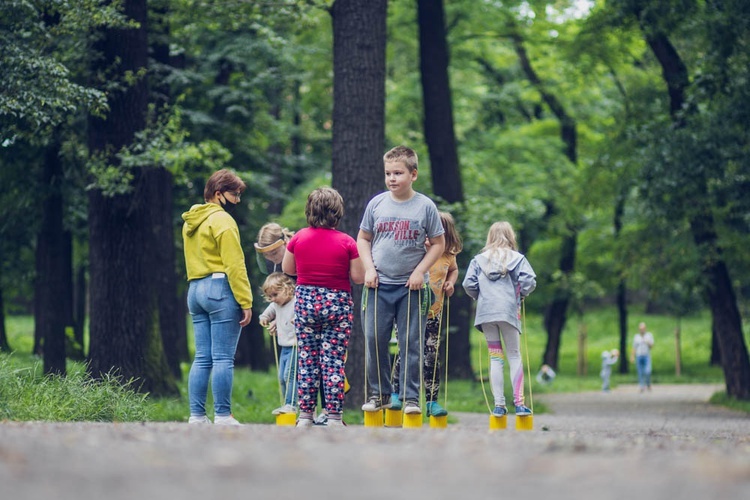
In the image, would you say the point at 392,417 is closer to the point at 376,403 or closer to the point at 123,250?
the point at 376,403

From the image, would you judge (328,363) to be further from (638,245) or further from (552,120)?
(552,120)

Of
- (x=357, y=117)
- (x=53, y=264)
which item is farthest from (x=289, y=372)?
(x=53, y=264)

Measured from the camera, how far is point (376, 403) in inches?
340

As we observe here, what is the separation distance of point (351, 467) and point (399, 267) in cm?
429

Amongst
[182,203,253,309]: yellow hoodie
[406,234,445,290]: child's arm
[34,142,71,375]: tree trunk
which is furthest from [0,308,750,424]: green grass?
[182,203,253,309]: yellow hoodie

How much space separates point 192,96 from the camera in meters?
22.7

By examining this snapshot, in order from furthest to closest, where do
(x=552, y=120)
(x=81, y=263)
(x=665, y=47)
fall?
1. (x=552, y=120)
2. (x=81, y=263)
3. (x=665, y=47)

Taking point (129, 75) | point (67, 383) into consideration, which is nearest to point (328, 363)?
point (67, 383)

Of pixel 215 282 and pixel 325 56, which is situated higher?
pixel 325 56

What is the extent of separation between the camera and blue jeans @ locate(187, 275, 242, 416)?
870cm

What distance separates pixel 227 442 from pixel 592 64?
22390 mm

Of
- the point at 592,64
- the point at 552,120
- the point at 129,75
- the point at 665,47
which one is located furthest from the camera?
the point at 552,120

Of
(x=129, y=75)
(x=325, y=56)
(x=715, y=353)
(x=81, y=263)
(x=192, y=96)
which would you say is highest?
(x=325, y=56)

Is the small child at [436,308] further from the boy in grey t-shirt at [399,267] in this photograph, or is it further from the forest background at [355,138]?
the forest background at [355,138]
